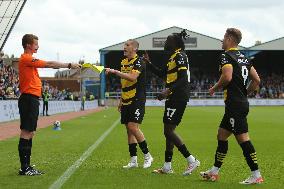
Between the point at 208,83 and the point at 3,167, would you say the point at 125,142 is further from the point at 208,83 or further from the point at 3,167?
the point at 208,83

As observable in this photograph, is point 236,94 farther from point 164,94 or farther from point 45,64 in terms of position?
point 45,64

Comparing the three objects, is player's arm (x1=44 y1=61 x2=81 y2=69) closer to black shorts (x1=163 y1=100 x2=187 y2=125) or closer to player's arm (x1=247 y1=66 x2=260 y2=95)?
black shorts (x1=163 y1=100 x2=187 y2=125)

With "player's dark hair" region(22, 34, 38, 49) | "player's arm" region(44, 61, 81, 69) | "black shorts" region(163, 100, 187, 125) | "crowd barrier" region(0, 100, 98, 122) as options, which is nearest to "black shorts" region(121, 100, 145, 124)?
"black shorts" region(163, 100, 187, 125)

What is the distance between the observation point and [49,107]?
3631cm

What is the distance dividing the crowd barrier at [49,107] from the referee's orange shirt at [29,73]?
55.9 ft

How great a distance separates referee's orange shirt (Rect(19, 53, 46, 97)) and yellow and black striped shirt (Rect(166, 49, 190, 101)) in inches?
77.6

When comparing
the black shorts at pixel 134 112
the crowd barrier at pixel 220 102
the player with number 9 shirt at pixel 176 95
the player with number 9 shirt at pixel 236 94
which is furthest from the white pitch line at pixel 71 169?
the crowd barrier at pixel 220 102

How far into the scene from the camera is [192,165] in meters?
8.34

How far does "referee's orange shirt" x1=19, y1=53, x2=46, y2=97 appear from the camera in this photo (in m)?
8.37

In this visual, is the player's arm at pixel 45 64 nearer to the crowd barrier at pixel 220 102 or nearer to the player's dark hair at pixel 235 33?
the player's dark hair at pixel 235 33

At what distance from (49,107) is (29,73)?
2825 centimetres

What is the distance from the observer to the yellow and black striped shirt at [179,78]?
834cm

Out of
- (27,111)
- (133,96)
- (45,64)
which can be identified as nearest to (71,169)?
(27,111)

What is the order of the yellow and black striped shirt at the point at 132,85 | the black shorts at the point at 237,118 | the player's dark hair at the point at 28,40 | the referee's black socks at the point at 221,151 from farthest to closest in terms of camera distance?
the yellow and black striped shirt at the point at 132,85 → the player's dark hair at the point at 28,40 → the referee's black socks at the point at 221,151 → the black shorts at the point at 237,118
